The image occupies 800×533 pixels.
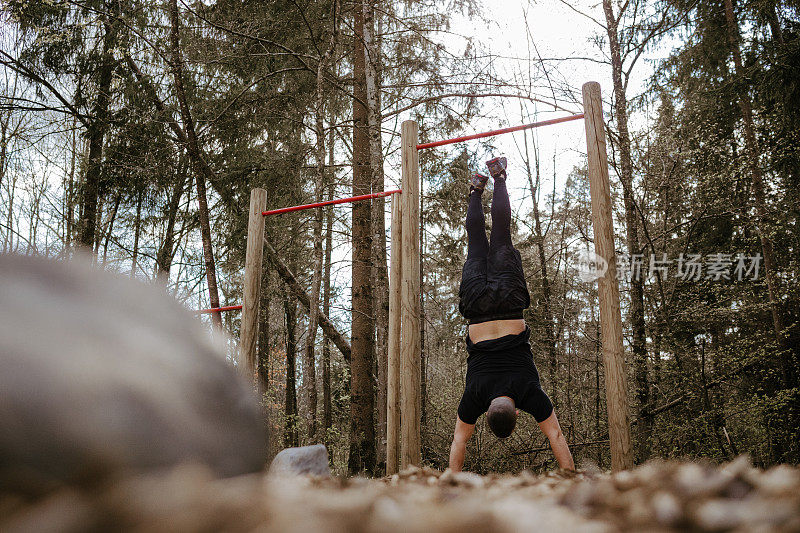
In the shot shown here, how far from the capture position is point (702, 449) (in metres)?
5.76

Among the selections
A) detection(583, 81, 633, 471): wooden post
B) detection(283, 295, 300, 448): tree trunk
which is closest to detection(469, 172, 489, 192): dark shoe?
detection(583, 81, 633, 471): wooden post

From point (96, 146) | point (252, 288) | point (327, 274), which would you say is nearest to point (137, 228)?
point (96, 146)

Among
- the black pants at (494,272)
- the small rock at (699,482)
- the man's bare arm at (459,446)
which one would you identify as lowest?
the man's bare arm at (459,446)

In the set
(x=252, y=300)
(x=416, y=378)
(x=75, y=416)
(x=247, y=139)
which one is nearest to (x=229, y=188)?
(x=247, y=139)

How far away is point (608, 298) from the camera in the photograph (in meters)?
2.62

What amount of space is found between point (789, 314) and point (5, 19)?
11395 mm

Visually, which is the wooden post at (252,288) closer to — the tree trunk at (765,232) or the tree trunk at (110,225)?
the tree trunk at (110,225)

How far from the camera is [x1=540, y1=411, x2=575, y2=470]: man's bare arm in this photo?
8.82 feet

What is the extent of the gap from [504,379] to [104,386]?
99.7 inches

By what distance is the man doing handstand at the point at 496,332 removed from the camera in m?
2.95

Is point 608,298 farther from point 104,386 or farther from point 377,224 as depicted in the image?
point 377,224

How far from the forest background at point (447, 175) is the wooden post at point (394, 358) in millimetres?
1523

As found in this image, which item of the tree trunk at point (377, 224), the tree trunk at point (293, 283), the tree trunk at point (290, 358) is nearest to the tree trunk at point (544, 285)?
the tree trunk at point (377, 224)

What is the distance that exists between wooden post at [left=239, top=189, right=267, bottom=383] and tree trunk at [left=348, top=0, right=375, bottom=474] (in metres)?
1.95
